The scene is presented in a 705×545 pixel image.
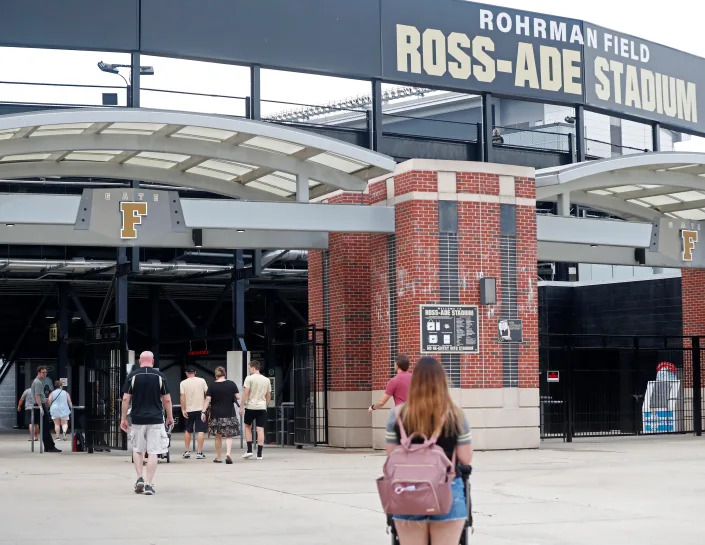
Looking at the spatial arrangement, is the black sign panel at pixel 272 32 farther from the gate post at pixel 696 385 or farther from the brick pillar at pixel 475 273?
the gate post at pixel 696 385

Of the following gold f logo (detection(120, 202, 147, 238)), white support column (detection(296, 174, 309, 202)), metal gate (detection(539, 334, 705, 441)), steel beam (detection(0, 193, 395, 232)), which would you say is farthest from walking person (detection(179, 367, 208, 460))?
metal gate (detection(539, 334, 705, 441))

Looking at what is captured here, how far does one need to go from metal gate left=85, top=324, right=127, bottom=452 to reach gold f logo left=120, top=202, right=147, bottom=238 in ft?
9.28

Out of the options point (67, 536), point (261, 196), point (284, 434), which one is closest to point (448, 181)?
point (261, 196)

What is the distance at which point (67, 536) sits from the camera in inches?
393

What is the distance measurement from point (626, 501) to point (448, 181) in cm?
911

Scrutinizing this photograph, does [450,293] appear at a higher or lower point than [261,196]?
lower

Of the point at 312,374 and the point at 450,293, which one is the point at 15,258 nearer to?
the point at 312,374

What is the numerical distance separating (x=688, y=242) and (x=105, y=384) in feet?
39.0

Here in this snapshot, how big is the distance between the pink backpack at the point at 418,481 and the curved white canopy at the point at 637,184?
1532cm

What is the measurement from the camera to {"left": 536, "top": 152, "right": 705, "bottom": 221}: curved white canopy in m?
21.6

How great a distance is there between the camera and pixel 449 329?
20203 mm

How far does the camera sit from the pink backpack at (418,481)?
21.2 ft

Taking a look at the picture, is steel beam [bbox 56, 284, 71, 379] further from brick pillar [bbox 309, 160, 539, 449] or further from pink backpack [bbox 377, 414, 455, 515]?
pink backpack [bbox 377, 414, 455, 515]

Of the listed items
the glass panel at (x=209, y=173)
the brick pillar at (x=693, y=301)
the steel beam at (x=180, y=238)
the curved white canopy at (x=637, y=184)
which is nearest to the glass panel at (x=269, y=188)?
the glass panel at (x=209, y=173)
